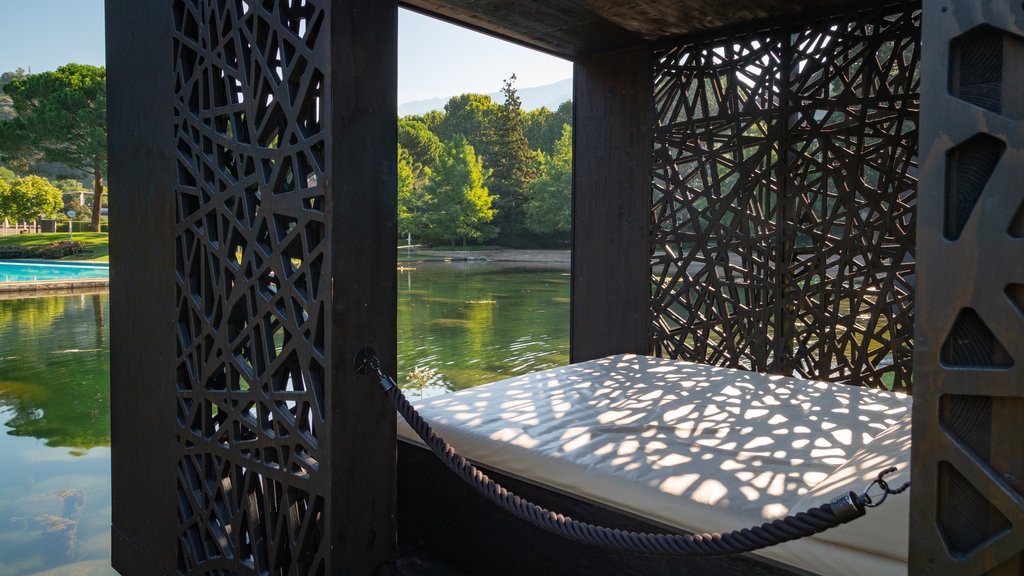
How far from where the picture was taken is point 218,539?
7.41ft

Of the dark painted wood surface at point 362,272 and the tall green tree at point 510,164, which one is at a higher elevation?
the tall green tree at point 510,164

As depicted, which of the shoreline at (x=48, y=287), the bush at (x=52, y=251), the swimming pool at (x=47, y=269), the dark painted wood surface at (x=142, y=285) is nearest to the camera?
the dark painted wood surface at (x=142, y=285)

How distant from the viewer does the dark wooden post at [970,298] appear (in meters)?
0.91

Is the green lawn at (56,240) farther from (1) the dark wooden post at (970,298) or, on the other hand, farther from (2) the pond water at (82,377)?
(1) the dark wooden post at (970,298)

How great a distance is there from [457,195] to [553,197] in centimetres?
441

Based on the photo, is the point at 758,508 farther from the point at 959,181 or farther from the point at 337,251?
the point at 337,251

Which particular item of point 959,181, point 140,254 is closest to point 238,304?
point 140,254

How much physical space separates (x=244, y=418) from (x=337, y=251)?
27.6 inches

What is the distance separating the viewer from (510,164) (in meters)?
36.5

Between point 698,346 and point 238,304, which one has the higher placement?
point 238,304

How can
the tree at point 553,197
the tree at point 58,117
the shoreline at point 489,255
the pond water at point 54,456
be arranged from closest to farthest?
→ the pond water at point 54,456, the tree at point 58,117, the shoreline at point 489,255, the tree at point 553,197

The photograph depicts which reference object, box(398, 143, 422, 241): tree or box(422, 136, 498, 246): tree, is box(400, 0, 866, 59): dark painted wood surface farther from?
box(398, 143, 422, 241): tree

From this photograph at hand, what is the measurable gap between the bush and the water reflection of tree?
43.4 ft

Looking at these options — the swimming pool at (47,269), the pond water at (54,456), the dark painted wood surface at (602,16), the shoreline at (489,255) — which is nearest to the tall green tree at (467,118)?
the shoreline at (489,255)
